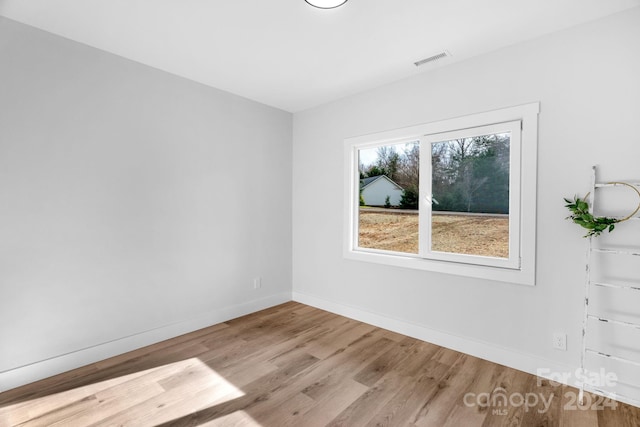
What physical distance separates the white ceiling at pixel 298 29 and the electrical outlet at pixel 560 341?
2.25 m

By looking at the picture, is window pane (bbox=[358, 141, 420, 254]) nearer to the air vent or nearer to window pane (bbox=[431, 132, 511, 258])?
window pane (bbox=[431, 132, 511, 258])

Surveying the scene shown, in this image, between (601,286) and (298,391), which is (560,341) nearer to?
(601,286)

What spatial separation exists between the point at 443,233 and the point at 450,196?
1.17ft

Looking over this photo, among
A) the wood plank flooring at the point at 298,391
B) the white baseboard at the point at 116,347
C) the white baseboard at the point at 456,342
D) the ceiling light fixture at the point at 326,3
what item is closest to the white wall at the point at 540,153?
the white baseboard at the point at 456,342

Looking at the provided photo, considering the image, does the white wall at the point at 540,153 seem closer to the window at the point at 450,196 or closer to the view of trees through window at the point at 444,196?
the window at the point at 450,196

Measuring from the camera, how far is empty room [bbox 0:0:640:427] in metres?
2.03

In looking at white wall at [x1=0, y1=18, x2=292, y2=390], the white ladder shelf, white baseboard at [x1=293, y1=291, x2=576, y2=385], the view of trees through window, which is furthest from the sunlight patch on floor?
the white ladder shelf

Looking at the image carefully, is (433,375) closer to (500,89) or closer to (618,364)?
(618,364)

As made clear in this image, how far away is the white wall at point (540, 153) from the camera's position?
2.08 m

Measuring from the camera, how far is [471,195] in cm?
278

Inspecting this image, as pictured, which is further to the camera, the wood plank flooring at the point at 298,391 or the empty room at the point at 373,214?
the empty room at the point at 373,214

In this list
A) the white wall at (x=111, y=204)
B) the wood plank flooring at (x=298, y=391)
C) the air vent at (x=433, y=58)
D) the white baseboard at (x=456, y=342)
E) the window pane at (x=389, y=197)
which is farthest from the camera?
the window pane at (x=389, y=197)

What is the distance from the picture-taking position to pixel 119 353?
267 centimetres

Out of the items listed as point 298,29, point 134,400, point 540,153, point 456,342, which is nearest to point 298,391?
point 134,400
